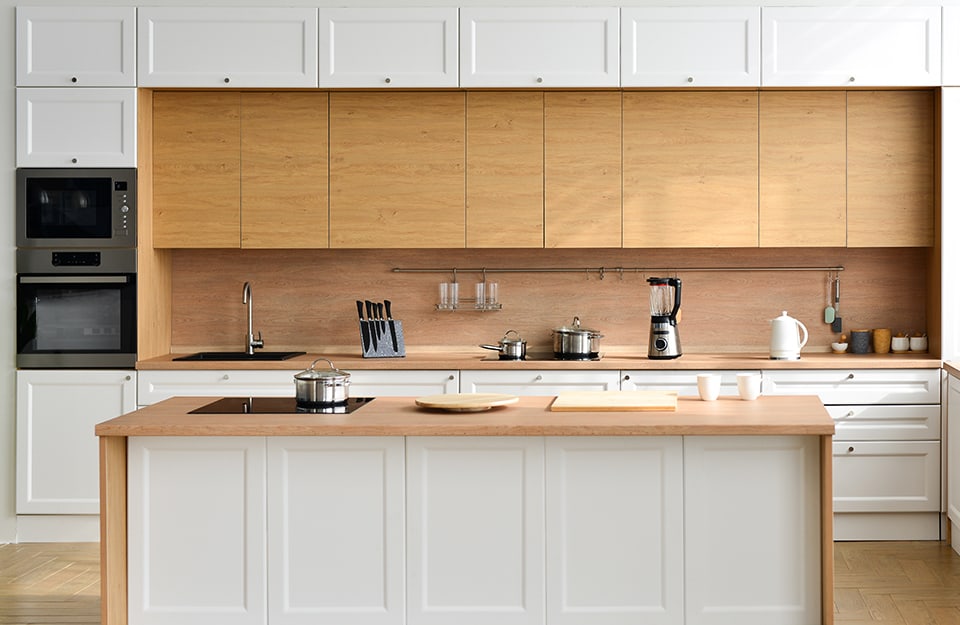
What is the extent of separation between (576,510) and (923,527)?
2538mm

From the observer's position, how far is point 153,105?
5.09m

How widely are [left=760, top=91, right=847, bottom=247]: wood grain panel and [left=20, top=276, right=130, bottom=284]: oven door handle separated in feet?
10.8

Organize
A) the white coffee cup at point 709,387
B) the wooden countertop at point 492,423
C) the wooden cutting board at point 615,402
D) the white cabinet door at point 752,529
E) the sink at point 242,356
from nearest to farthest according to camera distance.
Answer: the wooden countertop at point 492,423 < the white cabinet door at point 752,529 < the wooden cutting board at point 615,402 < the white coffee cup at point 709,387 < the sink at point 242,356

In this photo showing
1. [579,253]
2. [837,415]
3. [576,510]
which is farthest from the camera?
[579,253]

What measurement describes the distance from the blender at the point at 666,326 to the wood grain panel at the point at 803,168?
1.71 feet

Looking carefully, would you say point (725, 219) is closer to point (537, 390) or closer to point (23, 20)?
point (537, 390)

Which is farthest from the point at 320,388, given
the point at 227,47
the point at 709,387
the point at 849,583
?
the point at 849,583

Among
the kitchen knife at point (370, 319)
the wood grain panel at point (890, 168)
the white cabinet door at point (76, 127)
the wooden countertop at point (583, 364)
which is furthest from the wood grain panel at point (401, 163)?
the wood grain panel at point (890, 168)

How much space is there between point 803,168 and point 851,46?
63 centimetres

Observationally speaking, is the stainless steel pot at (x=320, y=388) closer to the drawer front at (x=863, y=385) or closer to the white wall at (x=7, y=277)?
the white wall at (x=7, y=277)

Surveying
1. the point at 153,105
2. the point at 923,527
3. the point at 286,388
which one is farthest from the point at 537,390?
the point at 153,105

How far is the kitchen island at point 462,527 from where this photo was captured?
10.5ft

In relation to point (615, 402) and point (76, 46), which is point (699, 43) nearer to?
point (615, 402)

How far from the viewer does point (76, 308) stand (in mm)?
4926
